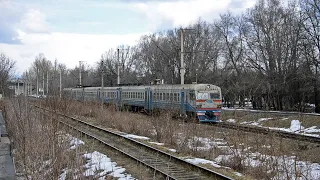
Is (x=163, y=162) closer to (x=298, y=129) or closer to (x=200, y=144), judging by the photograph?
(x=200, y=144)

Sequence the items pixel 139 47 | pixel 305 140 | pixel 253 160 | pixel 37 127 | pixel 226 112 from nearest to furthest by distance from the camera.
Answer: pixel 37 127, pixel 253 160, pixel 305 140, pixel 226 112, pixel 139 47

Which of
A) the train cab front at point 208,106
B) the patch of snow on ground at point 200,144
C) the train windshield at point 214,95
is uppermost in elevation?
the train windshield at point 214,95

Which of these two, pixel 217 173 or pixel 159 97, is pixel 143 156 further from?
pixel 159 97

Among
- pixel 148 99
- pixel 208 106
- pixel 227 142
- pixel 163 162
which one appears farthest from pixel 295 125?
pixel 163 162

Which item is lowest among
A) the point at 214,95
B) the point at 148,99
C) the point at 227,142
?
the point at 227,142

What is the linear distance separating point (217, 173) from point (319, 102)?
29.2 m

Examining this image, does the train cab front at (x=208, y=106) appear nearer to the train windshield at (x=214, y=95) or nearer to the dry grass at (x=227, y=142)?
the train windshield at (x=214, y=95)

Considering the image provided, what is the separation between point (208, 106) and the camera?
81.2 feet

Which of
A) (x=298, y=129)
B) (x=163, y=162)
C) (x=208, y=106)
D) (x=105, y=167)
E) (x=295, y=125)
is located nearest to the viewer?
(x=105, y=167)

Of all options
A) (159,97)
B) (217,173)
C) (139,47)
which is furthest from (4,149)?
(139,47)

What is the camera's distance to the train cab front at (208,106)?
2436cm

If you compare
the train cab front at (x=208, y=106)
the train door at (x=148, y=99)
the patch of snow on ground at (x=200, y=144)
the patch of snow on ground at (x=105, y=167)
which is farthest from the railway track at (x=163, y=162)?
the train door at (x=148, y=99)

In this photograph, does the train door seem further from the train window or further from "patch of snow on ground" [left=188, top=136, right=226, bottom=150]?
"patch of snow on ground" [left=188, top=136, right=226, bottom=150]

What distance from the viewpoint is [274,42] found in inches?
1604
